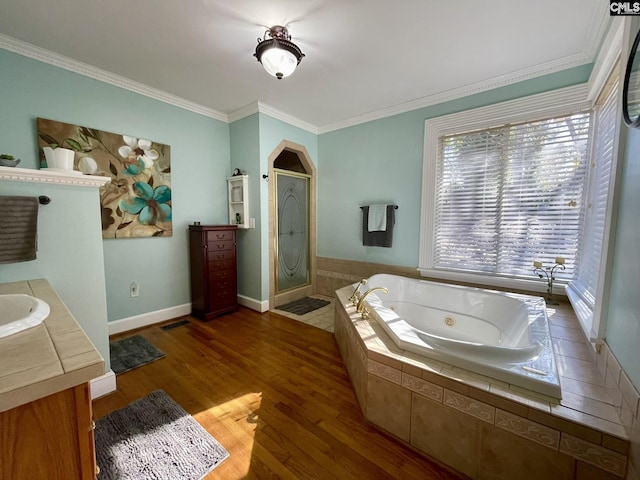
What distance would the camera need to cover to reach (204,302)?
289 cm

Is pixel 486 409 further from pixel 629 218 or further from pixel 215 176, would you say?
pixel 215 176

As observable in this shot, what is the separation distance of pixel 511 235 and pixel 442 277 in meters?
0.75

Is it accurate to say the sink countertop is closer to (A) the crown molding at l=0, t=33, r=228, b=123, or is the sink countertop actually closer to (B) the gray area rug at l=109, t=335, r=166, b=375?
(B) the gray area rug at l=109, t=335, r=166, b=375

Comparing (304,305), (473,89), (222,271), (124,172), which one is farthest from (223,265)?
(473,89)

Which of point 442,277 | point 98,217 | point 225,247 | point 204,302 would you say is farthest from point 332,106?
point 204,302

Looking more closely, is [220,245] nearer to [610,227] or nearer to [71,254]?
[71,254]

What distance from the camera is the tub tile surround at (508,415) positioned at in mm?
938

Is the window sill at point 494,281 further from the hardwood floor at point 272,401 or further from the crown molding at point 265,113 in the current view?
the crown molding at point 265,113

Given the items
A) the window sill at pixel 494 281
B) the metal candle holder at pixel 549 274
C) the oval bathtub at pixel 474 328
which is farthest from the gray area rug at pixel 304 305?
the metal candle holder at pixel 549 274

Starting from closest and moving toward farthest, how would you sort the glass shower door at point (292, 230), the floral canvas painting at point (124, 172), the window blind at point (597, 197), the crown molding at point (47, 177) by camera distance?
the crown molding at point (47, 177) < the window blind at point (597, 197) < the floral canvas painting at point (124, 172) < the glass shower door at point (292, 230)

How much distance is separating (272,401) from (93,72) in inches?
123

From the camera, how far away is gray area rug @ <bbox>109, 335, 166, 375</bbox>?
201 cm

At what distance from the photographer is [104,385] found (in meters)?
1.70

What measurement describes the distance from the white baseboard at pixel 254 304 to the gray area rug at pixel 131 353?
115 cm
